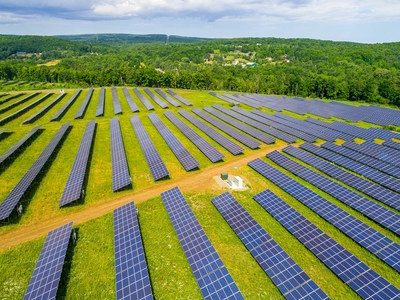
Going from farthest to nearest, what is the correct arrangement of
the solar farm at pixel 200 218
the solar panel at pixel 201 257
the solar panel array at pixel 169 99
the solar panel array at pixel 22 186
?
the solar panel array at pixel 169 99 → the solar panel array at pixel 22 186 → the solar farm at pixel 200 218 → the solar panel at pixel 201 257

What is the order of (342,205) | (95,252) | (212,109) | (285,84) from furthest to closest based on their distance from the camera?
(285,84)
(212,109)
(342,205)
(95,252)

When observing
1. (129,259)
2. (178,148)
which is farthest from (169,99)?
(129,259)

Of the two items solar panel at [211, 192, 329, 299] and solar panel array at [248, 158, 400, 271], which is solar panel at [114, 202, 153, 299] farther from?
solar panel array at [248, 158, 400, 271]

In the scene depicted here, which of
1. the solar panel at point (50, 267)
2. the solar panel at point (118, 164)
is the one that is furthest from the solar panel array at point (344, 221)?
the solar panel at point (50, 267)

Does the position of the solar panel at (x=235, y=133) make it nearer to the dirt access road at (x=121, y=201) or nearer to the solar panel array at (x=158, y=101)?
the dirt access road at (x=121, y=201)

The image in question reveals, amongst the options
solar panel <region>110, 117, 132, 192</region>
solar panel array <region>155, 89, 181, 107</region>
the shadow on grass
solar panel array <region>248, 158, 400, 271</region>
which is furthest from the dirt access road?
solar panel array <region>155, 89, 181, 107</region>

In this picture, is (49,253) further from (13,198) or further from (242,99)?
(242,99)

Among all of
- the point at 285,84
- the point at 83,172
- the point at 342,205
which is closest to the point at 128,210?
the point at 83,172

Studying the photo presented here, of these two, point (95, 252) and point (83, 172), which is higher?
point (83, 172)
